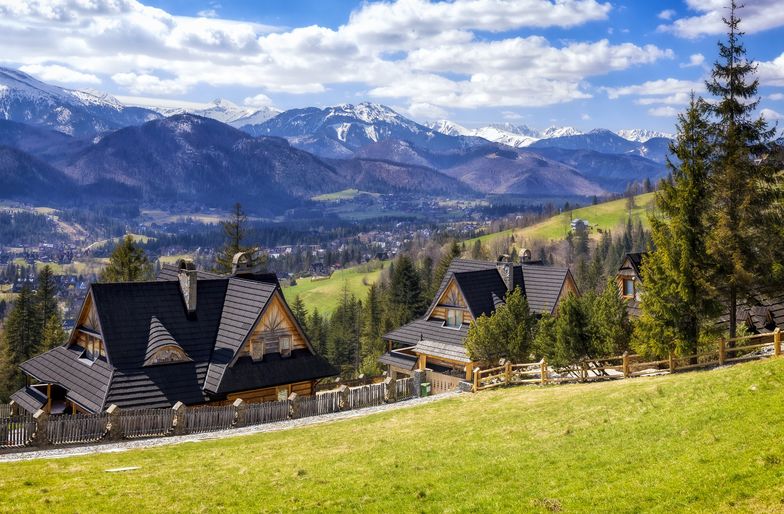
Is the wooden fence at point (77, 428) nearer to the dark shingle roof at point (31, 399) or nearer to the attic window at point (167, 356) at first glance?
the attic window at point (167, 356)

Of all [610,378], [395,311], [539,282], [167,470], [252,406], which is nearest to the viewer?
[167,470]

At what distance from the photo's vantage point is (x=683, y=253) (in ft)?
103

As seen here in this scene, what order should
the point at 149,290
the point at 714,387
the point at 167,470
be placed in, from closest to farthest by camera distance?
1. the point at 167,470
2. the point at 714,387
3. the point at 149,290

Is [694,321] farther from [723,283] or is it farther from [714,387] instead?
[714,387]

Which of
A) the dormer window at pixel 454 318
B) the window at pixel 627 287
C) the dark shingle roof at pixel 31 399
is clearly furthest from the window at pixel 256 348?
the window at pixel 627 287

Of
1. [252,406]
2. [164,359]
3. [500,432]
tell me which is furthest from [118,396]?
[500,432]

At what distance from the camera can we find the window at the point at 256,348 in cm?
3819

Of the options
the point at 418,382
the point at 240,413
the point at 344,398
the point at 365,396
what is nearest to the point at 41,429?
the point at 240,413

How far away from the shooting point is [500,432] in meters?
23.5

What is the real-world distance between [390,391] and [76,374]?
18.6 m

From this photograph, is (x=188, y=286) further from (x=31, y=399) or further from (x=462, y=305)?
(x=462, y=305)

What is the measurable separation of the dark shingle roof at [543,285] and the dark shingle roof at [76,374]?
3212 centimetres

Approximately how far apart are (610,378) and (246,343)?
2145 centimetres

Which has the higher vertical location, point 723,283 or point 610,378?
point 723,283
